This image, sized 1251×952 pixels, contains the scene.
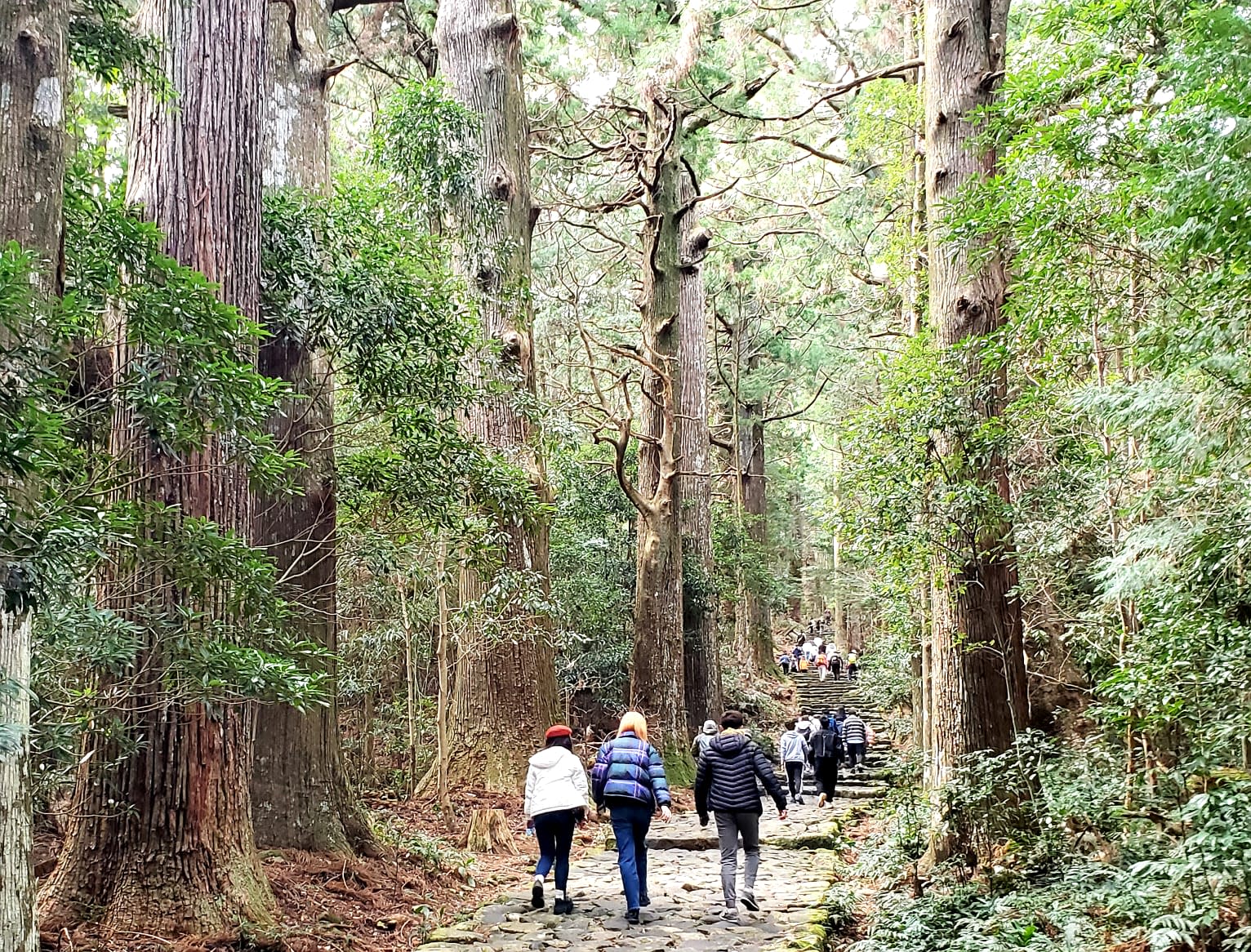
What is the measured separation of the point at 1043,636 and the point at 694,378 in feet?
31.4

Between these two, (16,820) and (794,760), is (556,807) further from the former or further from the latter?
(794,760)

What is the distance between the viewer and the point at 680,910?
823 cm

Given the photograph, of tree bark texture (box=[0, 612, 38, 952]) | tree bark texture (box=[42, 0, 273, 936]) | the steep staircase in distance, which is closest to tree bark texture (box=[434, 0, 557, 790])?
tree bark texture (box=[42, 0, 273, 936])

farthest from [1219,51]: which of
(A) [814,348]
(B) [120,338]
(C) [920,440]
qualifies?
(A) [814,348]

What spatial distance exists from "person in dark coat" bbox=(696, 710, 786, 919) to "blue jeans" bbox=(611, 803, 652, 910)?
0.48 meters

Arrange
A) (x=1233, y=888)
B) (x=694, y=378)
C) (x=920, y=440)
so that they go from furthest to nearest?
(x=694, y=378) → (x=920, y=440) → (x=1233, y=888)

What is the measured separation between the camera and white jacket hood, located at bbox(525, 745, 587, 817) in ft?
26.3

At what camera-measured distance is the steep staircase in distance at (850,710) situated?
1965 centimetres

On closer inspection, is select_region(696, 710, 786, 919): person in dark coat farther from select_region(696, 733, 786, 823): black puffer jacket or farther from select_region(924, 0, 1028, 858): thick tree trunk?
select_region(924, 0, 1028, 858): thick tree trunk

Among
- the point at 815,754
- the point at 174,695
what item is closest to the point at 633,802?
the point at 174,695

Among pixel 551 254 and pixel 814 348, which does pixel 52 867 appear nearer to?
pixel 551 254

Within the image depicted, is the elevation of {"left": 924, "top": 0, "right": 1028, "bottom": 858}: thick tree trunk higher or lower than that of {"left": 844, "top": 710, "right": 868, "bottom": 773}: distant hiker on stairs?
higher

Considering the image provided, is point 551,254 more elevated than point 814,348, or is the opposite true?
point 551,254

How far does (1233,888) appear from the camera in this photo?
5266 mm
